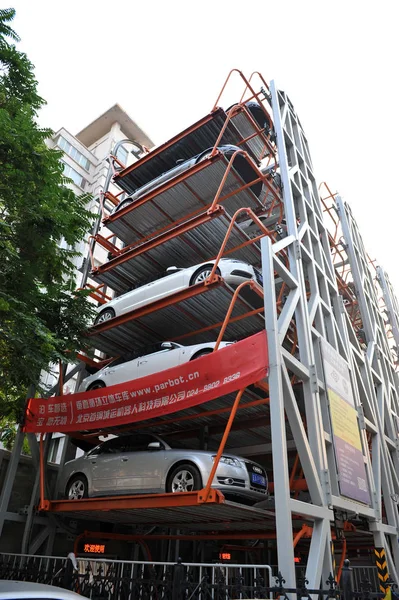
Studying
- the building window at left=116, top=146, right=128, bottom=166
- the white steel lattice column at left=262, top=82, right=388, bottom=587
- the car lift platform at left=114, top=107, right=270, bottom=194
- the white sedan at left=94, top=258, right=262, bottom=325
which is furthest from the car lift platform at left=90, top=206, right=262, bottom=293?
the building window at left=116, top=146, right=128, bottom=166

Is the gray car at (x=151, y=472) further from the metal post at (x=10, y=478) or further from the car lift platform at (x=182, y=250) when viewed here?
the car lift platform at (x=182, y=250)

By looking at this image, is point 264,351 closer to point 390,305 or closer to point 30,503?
point 30,503

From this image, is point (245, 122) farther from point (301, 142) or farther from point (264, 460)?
point (264, 460)

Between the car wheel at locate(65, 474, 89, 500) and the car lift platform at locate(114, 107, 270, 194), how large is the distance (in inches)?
383

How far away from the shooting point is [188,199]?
12.8 meters

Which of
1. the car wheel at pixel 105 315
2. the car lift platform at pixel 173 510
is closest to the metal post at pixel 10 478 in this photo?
the car lift platform at pixel 173 510

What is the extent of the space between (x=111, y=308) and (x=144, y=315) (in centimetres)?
154

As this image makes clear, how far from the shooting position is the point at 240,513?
7031 mm

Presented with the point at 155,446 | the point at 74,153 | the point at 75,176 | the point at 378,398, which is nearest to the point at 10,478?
the point at 155,446

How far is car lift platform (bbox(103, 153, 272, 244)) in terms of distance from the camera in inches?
462

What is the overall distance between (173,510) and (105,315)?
5639 millimetres

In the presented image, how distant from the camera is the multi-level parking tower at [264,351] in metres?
7.04

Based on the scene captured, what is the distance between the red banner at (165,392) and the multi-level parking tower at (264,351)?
0.20 ft

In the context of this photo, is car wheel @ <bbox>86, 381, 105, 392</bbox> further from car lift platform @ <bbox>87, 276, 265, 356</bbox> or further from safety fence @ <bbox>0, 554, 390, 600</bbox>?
safety fence @ <bbox>0, 554, 390, 600</bbox>
